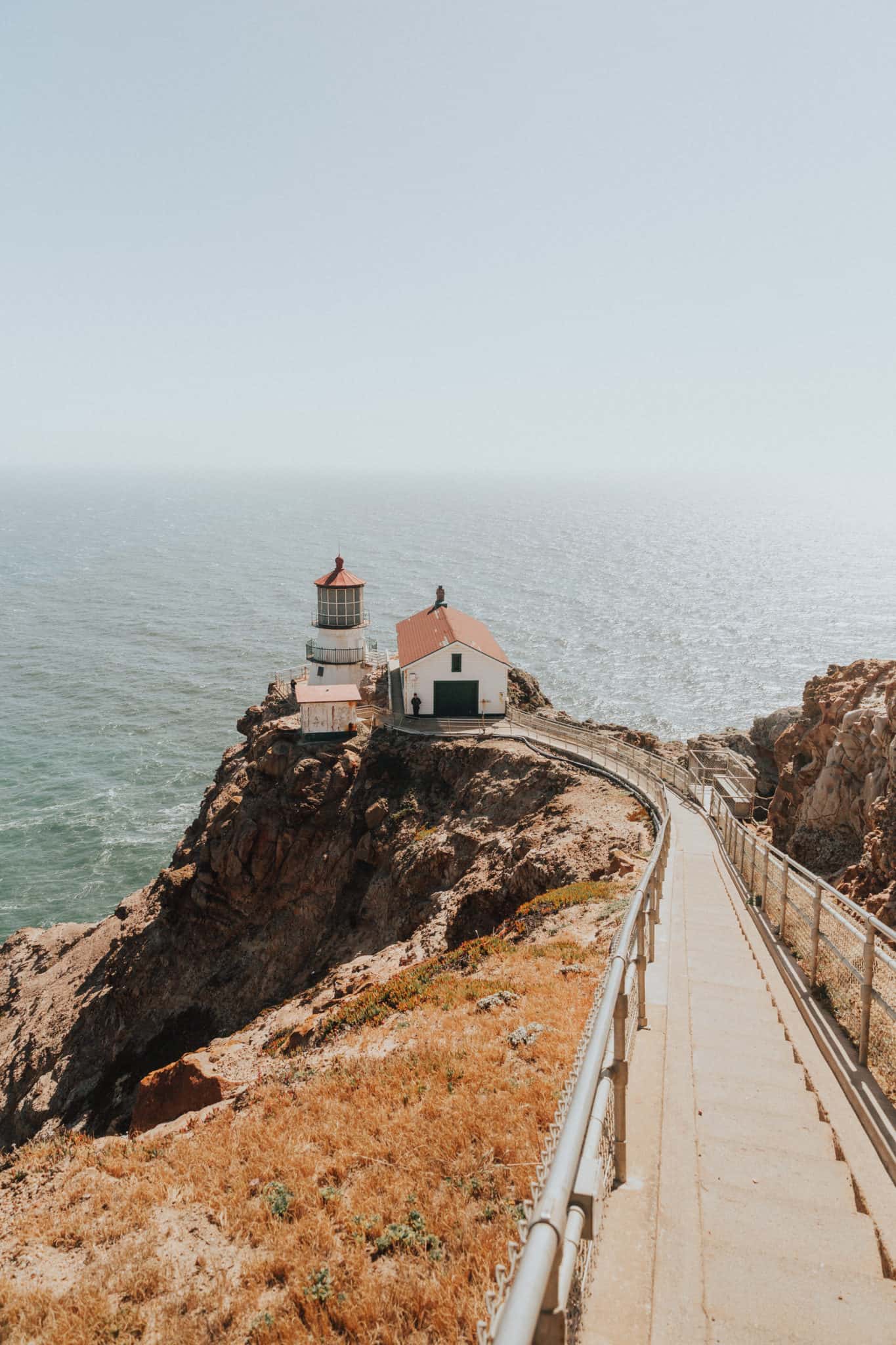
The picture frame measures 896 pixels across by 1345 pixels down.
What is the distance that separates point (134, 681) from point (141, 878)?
1334 inches

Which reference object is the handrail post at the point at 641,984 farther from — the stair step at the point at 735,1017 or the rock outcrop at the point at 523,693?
the rock outcrop at the point at 523,693

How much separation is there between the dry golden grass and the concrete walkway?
155 cm

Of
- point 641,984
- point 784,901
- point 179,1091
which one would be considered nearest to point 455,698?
point 179,1091

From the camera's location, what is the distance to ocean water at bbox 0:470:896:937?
166 feet

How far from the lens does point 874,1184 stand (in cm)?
596

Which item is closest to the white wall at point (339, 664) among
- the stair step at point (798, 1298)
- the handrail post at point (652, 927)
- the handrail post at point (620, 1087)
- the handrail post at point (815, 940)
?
the handrail post at point (652, 927)

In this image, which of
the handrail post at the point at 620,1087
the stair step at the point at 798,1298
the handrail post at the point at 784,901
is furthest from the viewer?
the handrail post at the point at 784,901

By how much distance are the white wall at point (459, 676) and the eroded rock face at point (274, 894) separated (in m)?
2.88

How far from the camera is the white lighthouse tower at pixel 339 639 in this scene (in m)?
42.2

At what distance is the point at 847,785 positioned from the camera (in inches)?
700

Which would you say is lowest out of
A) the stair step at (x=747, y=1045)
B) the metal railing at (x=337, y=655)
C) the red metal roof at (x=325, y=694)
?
the stair step at (x=747, y=1045)

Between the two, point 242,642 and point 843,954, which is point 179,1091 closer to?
point 843,954

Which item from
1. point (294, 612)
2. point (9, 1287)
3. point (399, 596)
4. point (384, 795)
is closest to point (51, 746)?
point (384, 795)

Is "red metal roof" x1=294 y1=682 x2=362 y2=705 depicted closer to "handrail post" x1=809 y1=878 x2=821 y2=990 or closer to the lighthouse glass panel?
the lighthouse glass panel
